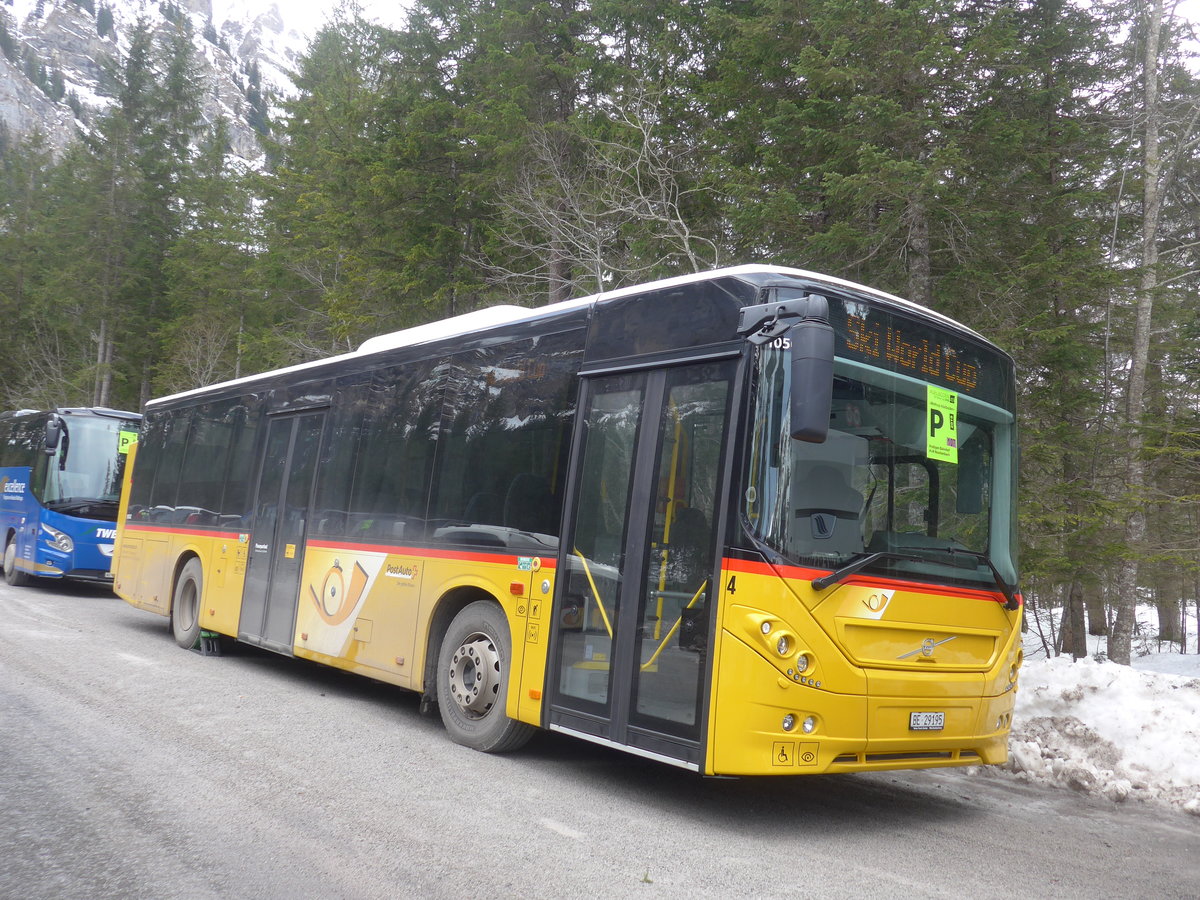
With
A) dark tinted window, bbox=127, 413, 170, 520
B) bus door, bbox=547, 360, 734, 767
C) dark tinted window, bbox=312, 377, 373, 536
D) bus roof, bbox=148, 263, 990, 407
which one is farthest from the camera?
dark tinted window, bbox=127, 413, 170, 520

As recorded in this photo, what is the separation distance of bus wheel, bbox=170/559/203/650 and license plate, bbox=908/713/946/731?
30.5ft

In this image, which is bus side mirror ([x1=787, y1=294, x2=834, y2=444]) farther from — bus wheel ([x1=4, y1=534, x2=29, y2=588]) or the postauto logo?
bus wheel ([x1=4, y1=534, x2=29, y2=588])

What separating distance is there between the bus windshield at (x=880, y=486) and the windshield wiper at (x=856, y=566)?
0.02m

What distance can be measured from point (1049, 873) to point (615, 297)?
14.0 ft

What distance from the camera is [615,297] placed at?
6.57 metres

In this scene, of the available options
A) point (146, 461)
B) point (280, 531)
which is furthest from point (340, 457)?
point (146, 461)

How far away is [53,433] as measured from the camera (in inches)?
705

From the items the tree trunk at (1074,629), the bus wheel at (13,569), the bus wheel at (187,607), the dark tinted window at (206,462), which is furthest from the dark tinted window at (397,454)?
the bus wheel at (13,569)

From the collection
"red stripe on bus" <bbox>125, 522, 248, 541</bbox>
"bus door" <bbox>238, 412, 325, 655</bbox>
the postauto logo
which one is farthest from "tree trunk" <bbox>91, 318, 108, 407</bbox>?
"bus door" <bbox>238, 412, 325, 655</bbox>

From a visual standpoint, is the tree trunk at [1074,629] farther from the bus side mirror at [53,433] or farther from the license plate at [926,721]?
the bus side mirror at [53,433]

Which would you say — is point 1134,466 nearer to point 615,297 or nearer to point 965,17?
point 965,17

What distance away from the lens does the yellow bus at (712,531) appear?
5234mm

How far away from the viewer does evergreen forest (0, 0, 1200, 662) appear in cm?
1212

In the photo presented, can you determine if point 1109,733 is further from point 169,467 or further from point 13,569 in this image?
point 13,569
